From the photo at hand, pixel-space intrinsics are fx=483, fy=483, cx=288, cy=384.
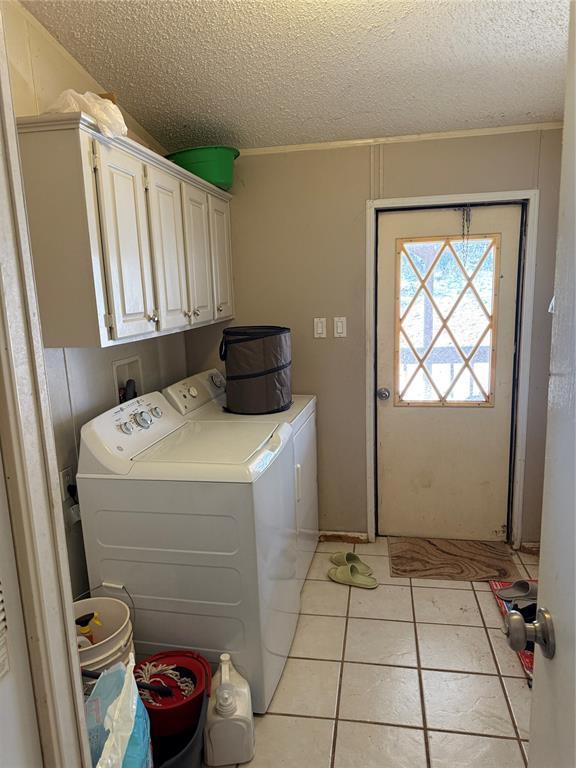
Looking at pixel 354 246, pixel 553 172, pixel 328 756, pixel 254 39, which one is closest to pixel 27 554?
pixel 328 756

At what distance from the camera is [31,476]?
708 mm

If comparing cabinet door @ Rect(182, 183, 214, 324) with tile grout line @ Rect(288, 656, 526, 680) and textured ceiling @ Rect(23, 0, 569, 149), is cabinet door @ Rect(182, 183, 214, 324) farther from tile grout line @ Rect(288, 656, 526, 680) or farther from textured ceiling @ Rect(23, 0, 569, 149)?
tile grout line @ Rect(288, 656, 526, 680)

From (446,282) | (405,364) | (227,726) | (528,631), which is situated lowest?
(227,726)

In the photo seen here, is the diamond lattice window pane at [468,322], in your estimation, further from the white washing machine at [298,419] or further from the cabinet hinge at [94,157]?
the cabinet hinge at [94,157]

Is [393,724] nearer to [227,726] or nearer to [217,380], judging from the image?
[227,726]

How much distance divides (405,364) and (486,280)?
658 mm

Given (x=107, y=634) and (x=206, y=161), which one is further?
(x=206, y=161)

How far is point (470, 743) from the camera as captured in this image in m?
1.69

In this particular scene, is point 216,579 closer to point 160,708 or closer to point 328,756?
point 160,708

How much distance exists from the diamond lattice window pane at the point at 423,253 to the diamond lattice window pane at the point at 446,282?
4cm

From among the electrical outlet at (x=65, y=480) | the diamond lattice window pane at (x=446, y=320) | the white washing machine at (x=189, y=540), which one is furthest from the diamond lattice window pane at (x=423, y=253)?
the electrical outlet at (x=65, y=480)

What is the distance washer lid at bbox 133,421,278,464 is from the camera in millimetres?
1745

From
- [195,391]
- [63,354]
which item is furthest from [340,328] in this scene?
[63,354]

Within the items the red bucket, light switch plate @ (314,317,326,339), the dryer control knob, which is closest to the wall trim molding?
light switch plate @ (314,317,326,339)
